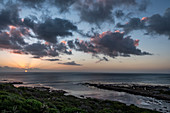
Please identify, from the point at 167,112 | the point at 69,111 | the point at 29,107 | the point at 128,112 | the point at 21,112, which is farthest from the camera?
the point at 167,112

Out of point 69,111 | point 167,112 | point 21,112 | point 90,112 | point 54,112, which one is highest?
point 21,112

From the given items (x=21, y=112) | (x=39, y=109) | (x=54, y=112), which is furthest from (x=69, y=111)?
(x=21, y=112)

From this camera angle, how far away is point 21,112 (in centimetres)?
845

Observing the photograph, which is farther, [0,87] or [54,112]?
[0,87]

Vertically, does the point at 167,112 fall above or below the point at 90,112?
below

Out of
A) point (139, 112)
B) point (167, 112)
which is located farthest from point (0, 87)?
point (167, 112)

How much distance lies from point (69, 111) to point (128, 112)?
15.0 metres

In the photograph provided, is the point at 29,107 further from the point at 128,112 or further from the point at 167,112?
the point at 167,112

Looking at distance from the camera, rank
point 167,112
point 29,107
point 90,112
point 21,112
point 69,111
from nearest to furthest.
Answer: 1. point 21,112
2. point 29,107
3. point 69,111
4. point 90,112
5. point 167,112

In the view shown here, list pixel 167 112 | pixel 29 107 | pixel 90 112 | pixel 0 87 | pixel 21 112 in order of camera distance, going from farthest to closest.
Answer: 1. pixel 167 112
2. pixel 0 87
3. pixel 90 112
4. pixel 29 107
5. pixel 21 112

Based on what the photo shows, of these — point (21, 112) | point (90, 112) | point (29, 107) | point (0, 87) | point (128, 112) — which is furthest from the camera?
point (0, 87)

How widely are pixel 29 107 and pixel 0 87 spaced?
20.4m

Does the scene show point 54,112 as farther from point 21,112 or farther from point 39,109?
point 21,112

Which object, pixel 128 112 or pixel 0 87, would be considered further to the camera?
pixel 0 87
